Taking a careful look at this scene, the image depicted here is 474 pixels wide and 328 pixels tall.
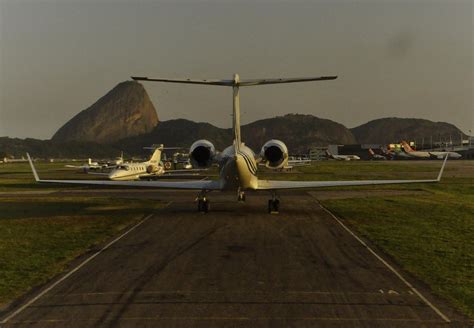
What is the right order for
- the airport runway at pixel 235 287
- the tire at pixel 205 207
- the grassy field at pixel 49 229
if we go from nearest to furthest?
1. the airport runway at pixel 235 287
2. the grassy field at pixel 49 229
3. the tire at pixel 205 207

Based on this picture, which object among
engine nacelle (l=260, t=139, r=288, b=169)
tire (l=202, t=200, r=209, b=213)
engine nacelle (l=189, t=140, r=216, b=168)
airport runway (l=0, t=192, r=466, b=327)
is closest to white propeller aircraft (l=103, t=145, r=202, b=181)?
tire (l=202, t=200, r=209, b=213)

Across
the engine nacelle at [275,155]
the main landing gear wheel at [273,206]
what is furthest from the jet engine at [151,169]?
the engine nacelle at [275,155]

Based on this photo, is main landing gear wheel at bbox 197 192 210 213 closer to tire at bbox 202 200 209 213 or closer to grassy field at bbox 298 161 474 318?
tire at bbox 202 200 209 213

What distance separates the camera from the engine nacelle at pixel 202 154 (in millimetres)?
23484

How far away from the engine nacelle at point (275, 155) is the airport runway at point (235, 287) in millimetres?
5406

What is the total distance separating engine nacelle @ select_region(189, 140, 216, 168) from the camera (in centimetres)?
2348

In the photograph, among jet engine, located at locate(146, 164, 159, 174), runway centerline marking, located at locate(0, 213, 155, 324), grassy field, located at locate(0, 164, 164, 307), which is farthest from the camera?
jet engine, located at locate(146, 164, 159, 174)

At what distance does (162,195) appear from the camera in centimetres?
3747

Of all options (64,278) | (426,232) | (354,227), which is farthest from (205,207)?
(64,278)

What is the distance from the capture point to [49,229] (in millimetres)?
20422

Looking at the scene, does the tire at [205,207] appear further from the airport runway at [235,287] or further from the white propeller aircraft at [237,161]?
the airport runway at [235,287]

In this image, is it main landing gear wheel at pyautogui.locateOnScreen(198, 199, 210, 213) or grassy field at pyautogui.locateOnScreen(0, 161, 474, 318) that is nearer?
grassy field at pyautogui.locateOnScreen(0, 161, 474, 318)

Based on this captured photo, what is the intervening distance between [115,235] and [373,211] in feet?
46.9

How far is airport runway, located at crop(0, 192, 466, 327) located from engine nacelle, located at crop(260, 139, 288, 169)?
5.41 m
